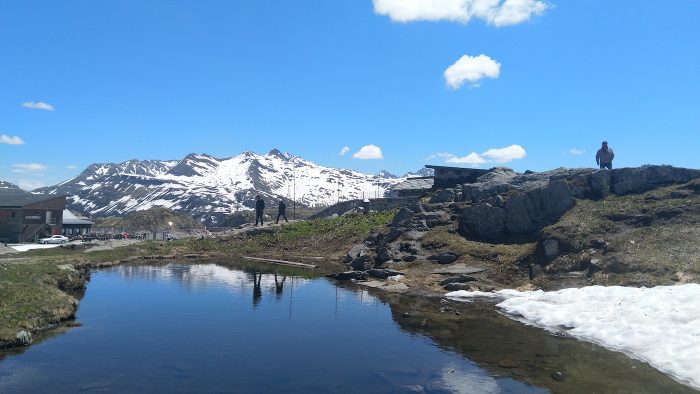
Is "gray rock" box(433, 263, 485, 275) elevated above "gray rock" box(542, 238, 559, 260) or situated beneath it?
situated beneath

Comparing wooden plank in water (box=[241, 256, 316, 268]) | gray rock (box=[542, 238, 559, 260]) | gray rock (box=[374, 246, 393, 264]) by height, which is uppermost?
gray rock (box=[542, 238, 559, 260])

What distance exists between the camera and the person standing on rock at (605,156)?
177 feet

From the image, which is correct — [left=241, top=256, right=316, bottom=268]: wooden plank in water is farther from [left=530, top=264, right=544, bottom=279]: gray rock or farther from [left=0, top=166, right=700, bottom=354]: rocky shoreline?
[left=530, top=264, right=544, bottom=279]: gray rock

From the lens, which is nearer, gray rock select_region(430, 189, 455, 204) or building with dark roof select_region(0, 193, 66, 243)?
gray rock select_region(430, 189, 455, 204)

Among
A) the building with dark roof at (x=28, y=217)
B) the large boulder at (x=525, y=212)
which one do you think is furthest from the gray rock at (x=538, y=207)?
the building with dark roof at (x=28, y=217)

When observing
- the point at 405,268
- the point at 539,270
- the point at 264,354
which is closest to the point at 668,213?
the point at 539,270

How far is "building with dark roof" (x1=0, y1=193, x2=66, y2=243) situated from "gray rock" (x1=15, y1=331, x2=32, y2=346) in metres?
80.6

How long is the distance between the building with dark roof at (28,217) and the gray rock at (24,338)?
3175 inches

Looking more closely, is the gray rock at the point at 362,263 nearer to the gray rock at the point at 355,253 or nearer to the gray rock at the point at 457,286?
the gray rock at the point at 355,253

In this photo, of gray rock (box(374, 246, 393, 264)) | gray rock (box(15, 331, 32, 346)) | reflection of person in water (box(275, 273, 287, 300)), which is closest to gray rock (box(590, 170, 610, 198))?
gray rock (box(374, 246, 393, 264))

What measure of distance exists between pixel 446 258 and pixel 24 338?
1431 inches

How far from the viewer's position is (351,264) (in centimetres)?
6022

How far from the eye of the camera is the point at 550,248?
43188 mm

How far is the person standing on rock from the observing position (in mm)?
53844
